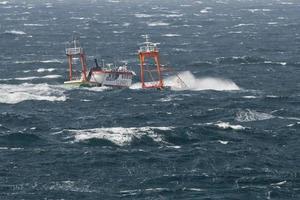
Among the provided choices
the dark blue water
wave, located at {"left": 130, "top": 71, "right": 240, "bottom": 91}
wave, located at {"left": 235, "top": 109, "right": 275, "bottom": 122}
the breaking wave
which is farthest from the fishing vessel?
wave, located at {"left": 235, "top": 109, "right": 275, "bottom": 122}

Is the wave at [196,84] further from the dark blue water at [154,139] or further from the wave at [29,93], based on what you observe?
the wave at [29,93]

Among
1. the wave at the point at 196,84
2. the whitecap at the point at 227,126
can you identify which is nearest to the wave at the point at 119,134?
the whitecap at the point at 227,126

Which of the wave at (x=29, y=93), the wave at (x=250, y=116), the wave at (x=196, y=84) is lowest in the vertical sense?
the wave at (x=196, y=84)

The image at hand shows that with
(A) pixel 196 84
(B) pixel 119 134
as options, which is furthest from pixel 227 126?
(A) pixel 196 84

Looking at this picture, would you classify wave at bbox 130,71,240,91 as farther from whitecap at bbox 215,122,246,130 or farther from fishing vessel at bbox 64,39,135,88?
whitecap at bbox 215,122,246,130

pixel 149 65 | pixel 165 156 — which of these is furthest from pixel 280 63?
pixel 165 156
